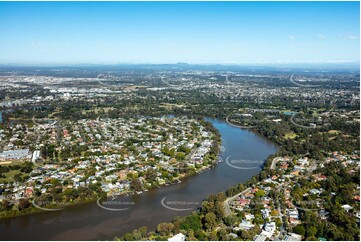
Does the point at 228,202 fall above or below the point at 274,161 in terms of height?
below

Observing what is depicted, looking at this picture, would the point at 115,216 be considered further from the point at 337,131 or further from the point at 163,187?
the point at 337,131

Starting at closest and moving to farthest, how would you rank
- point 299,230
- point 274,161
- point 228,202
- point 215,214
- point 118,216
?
point 299,230
point 215,214
point 118,216
point 228,202
point 274,161

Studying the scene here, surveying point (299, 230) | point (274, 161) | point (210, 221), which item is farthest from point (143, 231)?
point (274, 161)

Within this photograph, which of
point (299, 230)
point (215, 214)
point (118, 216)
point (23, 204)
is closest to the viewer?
point (299, 230)

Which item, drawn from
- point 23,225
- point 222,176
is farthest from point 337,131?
point 23,225

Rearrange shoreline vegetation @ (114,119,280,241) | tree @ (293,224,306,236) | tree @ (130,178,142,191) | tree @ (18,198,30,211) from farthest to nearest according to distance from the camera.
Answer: tree @ (130,178,142,191) < tree @ (18,198,30,211) < tree @ (293,224,306,236) < shoreline vegetation @ (114,119,280,241)

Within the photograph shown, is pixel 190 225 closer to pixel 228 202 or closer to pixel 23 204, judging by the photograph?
pixel 228 202

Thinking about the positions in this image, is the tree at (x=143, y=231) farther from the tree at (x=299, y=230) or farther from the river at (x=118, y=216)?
the tree at (x=299, y=230)

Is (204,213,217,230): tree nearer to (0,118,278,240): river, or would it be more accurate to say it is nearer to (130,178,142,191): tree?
(0,118,278,240): river

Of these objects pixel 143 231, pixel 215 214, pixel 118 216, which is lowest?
Answer: pixel 118 216

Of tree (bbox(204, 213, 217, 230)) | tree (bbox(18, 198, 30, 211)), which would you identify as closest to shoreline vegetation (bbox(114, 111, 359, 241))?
tree (bbox(204, 213, 217, 230))
